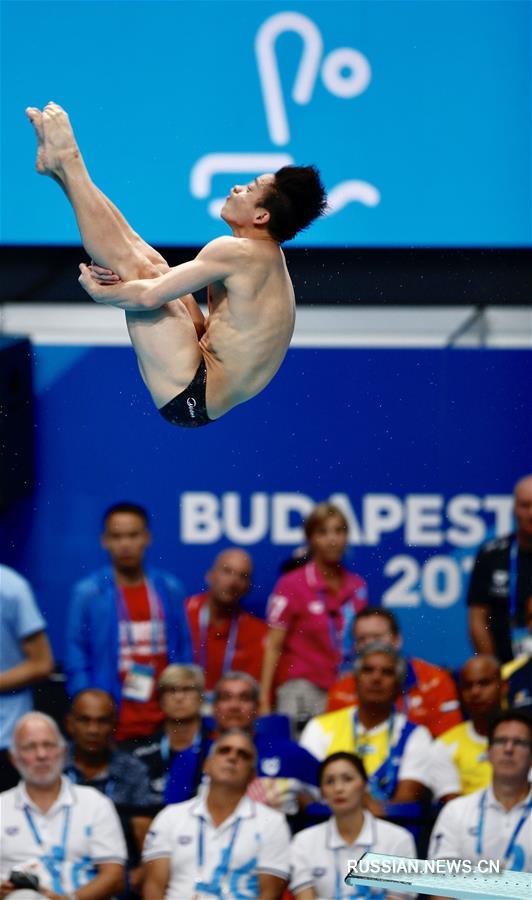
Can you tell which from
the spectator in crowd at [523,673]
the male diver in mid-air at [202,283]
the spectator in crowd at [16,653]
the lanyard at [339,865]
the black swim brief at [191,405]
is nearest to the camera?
the male diver in mid-air at [202,283]

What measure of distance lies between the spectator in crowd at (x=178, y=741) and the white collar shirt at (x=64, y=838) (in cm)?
25

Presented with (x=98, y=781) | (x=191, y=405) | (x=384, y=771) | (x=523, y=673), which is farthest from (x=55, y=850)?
(x=191, y=405)

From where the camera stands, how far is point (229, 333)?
3.95m

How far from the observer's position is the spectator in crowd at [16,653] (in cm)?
641

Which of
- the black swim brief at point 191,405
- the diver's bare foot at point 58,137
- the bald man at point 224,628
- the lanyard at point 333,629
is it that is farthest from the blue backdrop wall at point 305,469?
the diver's bare foot at point 58,137

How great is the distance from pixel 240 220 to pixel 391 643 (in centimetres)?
302

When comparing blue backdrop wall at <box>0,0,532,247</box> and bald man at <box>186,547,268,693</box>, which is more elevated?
blue backdrop wall at <box>0,0,532,247</box>

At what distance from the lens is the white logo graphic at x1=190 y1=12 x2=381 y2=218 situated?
6824mm

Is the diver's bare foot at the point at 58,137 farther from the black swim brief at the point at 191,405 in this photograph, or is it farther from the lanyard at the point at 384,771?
the lanyard at the point at 384,771

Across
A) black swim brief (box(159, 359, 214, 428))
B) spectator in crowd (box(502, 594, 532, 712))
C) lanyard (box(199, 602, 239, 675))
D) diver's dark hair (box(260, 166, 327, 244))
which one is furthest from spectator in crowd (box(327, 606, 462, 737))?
diver's dark hair (box(260, 166, 327, 244))

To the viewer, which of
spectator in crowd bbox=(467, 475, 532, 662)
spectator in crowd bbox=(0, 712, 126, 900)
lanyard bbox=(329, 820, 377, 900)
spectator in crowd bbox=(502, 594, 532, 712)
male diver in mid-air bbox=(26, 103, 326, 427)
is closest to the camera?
male diver in mid-air bbox=(26, 103, 326, 427)

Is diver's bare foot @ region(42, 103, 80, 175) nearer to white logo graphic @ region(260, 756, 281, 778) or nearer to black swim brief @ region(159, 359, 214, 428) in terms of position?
black swim brief @ region(159, 359, 214, 428)

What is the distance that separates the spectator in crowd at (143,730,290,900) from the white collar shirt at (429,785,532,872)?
63 cm

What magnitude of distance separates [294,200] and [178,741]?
3.15 metres
